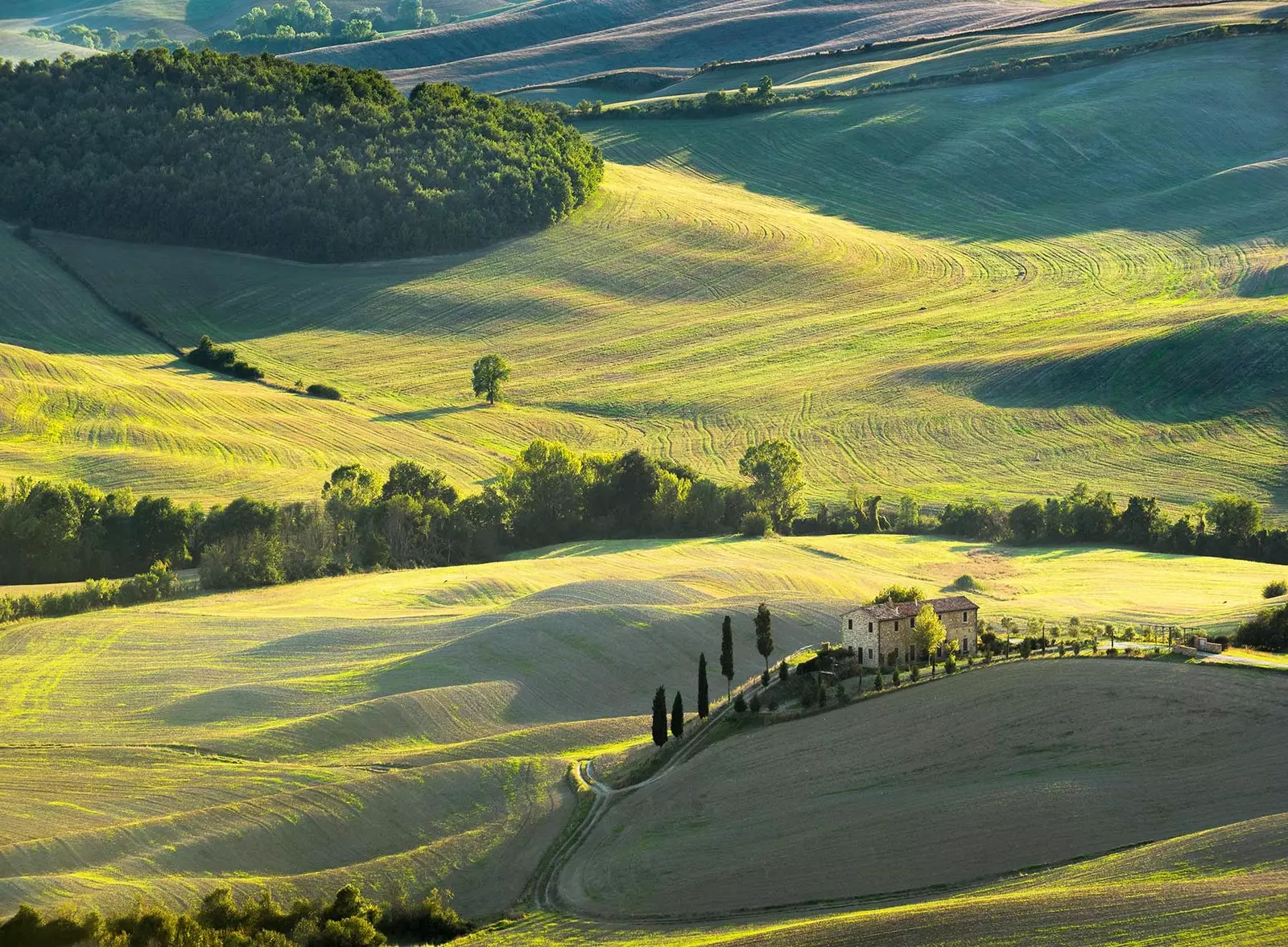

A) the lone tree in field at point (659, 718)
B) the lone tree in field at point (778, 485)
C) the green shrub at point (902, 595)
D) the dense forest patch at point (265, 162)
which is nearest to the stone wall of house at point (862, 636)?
the green shrub at point (902, 595)

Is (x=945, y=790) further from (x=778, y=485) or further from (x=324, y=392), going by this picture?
(x=324, y=392)

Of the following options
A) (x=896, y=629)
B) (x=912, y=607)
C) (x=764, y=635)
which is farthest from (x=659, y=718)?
(x=912, y=607)

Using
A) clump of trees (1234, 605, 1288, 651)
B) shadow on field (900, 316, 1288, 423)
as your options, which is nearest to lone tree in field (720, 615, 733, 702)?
clump of trees (1234, 605, 1288, 651)

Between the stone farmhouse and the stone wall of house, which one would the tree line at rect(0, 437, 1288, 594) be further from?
the stone wall of house

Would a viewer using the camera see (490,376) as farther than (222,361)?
No

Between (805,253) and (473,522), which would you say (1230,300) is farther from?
(473,522)

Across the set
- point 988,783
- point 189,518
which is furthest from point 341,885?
point 189,518
